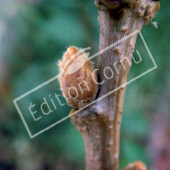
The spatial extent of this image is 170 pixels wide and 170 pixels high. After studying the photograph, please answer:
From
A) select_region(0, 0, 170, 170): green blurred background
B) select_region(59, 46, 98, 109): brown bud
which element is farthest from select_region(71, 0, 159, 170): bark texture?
select_region(0, 0, 170, 170): green blurred background

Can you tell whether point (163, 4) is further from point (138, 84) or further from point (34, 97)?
point (34, 97)

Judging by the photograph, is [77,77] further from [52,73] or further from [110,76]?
[52,73]

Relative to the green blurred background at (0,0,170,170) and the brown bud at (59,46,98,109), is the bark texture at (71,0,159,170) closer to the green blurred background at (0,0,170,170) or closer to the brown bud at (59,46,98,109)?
the brown bud at (59,46,98,109)

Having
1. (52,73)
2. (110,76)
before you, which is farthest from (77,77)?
(52,73)

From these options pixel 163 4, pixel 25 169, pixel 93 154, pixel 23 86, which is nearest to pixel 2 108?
pixel 23 86

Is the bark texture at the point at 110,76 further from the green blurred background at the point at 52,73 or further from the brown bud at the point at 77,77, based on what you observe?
the green blurred background at the point at 52,73

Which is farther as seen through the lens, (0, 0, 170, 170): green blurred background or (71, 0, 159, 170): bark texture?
(0, 0, 170, 170): green blurred background
